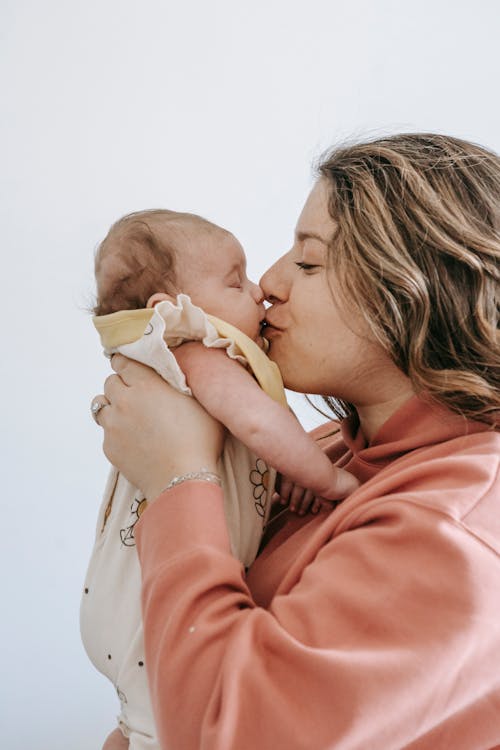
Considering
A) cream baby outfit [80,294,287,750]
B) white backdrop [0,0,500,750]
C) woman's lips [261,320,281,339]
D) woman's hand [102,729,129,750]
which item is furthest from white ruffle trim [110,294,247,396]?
white backdrop [0,0,500,750]

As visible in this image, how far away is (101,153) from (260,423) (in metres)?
1.29

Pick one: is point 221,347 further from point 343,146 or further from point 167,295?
point 343,146

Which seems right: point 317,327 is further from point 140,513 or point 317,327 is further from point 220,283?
point 140,513

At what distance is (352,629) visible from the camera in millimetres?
822

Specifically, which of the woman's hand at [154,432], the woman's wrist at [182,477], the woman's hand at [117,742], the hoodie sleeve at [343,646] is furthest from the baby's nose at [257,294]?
the woman's hand at [117,742]

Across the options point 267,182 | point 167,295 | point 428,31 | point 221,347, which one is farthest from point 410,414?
point 428,31

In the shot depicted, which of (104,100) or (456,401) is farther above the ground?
(104,100)

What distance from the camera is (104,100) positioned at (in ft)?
6.87

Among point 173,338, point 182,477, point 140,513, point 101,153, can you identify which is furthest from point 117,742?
point 101,153

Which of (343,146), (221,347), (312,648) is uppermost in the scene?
(343,146)

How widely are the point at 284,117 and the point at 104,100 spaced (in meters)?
0.49

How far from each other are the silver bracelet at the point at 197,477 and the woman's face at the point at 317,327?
0.79 ft

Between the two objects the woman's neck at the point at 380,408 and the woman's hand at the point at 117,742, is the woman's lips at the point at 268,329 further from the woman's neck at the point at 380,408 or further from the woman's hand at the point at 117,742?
the woman's hand at the point at 117,742

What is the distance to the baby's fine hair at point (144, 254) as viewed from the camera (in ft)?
3.89
